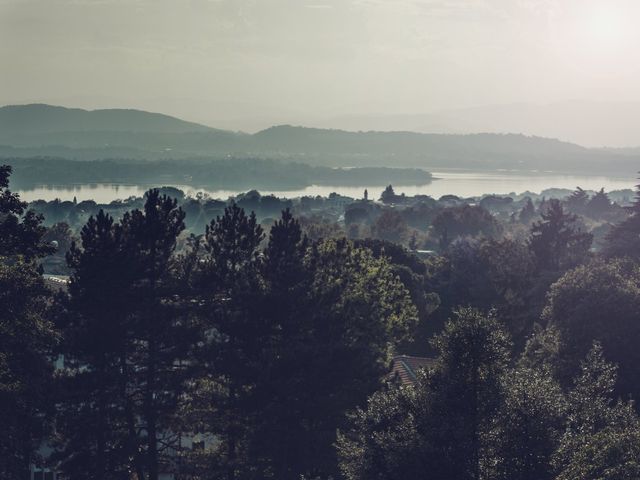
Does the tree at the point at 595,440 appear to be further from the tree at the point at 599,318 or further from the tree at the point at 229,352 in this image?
the tree at the point at 229,352

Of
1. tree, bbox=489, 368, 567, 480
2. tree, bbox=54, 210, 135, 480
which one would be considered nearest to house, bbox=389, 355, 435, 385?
tree, bbox=54, 210, 135, 480

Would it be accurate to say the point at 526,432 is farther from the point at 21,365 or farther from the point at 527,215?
the point at 527,215

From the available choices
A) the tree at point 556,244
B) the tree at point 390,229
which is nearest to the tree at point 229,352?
the tree at point 556,244

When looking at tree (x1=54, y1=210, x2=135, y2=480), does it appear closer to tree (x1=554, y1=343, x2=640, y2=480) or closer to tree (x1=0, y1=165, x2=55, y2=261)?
tree (x1=0, y1=165, x2=55, y2=261)

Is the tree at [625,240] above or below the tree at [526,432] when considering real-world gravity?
above

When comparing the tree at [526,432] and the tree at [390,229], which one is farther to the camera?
the tree at [390,229]

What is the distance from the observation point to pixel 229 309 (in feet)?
69.3

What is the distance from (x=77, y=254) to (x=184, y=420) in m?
4.52

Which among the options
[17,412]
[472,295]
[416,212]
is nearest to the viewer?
[17,412]

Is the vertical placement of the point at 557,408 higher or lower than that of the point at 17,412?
higher

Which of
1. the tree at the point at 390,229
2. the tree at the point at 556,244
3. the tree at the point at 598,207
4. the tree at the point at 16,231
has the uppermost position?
the tree at the point at 16,231

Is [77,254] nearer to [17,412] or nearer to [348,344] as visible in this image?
[17,412]

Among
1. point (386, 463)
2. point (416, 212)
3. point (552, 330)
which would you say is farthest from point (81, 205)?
point (386, 463)

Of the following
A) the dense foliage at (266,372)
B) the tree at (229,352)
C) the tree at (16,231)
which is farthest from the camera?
the tree at (229,352)
